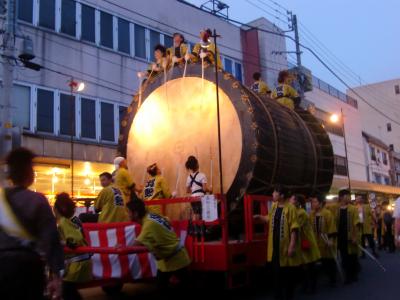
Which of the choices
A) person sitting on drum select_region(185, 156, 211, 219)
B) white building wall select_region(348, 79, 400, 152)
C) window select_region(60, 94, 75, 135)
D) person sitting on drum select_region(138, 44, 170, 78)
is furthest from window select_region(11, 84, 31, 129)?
white building wall select_region(348, 79, 400, 152)

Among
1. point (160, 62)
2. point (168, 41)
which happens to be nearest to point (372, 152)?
point (168, 41)

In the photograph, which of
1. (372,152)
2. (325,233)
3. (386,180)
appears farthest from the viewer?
(386,180)

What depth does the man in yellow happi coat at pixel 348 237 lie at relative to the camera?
27.6 feet

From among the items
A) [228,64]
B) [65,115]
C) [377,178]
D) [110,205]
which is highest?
[228,64]

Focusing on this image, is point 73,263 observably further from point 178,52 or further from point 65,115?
point 65,115

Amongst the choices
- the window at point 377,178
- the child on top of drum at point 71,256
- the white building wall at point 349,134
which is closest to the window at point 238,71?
the white building wall at point 349,134

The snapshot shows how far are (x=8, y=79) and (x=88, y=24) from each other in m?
6.83

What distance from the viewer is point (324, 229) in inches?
330

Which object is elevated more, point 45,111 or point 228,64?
point 228,64

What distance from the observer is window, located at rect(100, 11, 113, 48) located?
17234mm

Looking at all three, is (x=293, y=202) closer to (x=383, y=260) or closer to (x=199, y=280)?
(x=199, y=280)

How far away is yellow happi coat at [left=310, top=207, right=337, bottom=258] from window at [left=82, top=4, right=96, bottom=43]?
37.3ft

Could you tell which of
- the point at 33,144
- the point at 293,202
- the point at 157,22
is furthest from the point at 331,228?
the point at 157,22

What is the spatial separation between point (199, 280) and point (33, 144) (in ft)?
29.3
